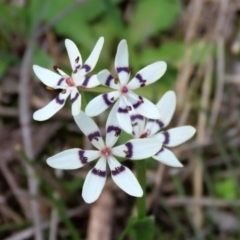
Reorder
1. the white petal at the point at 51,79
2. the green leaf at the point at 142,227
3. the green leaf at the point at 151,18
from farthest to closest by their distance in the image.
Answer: the green leaf at the point at 151,18 < the green leaf at the point at 142,227 < the white petal at the point at 51,79

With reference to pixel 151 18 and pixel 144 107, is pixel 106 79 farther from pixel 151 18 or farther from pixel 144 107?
pixel 151 18

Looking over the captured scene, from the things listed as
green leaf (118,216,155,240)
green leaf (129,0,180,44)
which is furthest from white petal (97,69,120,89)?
green leaf (129,0,180,44)

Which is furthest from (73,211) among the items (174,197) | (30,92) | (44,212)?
(30,92)

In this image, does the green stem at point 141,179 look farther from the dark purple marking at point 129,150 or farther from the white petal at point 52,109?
the white petal at point 52,109

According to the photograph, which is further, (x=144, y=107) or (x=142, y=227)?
(x=142, y=227)

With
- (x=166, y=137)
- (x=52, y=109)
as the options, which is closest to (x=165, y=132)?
(x=166, y=137)

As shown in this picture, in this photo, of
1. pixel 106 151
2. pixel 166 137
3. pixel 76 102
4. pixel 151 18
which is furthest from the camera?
pixel 151 18

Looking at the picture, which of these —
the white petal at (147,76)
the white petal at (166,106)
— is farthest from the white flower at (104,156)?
the white petal at (166,106)
